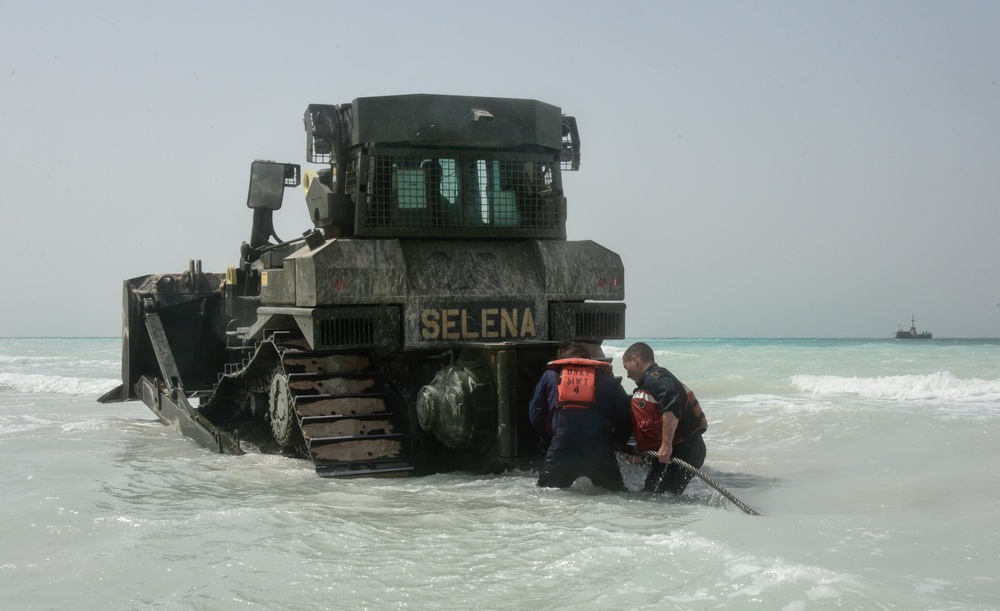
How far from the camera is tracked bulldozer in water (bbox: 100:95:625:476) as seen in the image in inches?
348

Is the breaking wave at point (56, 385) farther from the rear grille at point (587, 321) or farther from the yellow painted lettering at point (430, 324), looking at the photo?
the rear grille at point (587, 321)

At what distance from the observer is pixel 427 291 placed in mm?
9336

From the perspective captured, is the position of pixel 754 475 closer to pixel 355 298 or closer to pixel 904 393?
pixel 355 298

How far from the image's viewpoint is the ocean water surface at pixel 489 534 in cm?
546

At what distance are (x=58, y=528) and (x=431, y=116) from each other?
182 inches

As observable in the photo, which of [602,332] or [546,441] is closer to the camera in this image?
[546,441]

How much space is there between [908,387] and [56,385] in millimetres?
18939

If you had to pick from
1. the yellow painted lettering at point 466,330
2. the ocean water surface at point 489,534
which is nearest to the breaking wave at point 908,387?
the ocean water surface at point 489,534

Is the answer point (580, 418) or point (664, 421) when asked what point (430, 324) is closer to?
point (580, 418)

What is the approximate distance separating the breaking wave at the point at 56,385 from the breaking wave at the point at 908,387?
51.7ft

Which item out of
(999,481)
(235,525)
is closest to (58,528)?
(235,525)

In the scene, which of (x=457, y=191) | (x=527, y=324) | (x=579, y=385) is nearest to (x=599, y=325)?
(x=527, y=324)

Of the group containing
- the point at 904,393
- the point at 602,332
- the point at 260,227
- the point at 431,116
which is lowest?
the point at 904,393

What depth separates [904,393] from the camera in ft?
71.6
